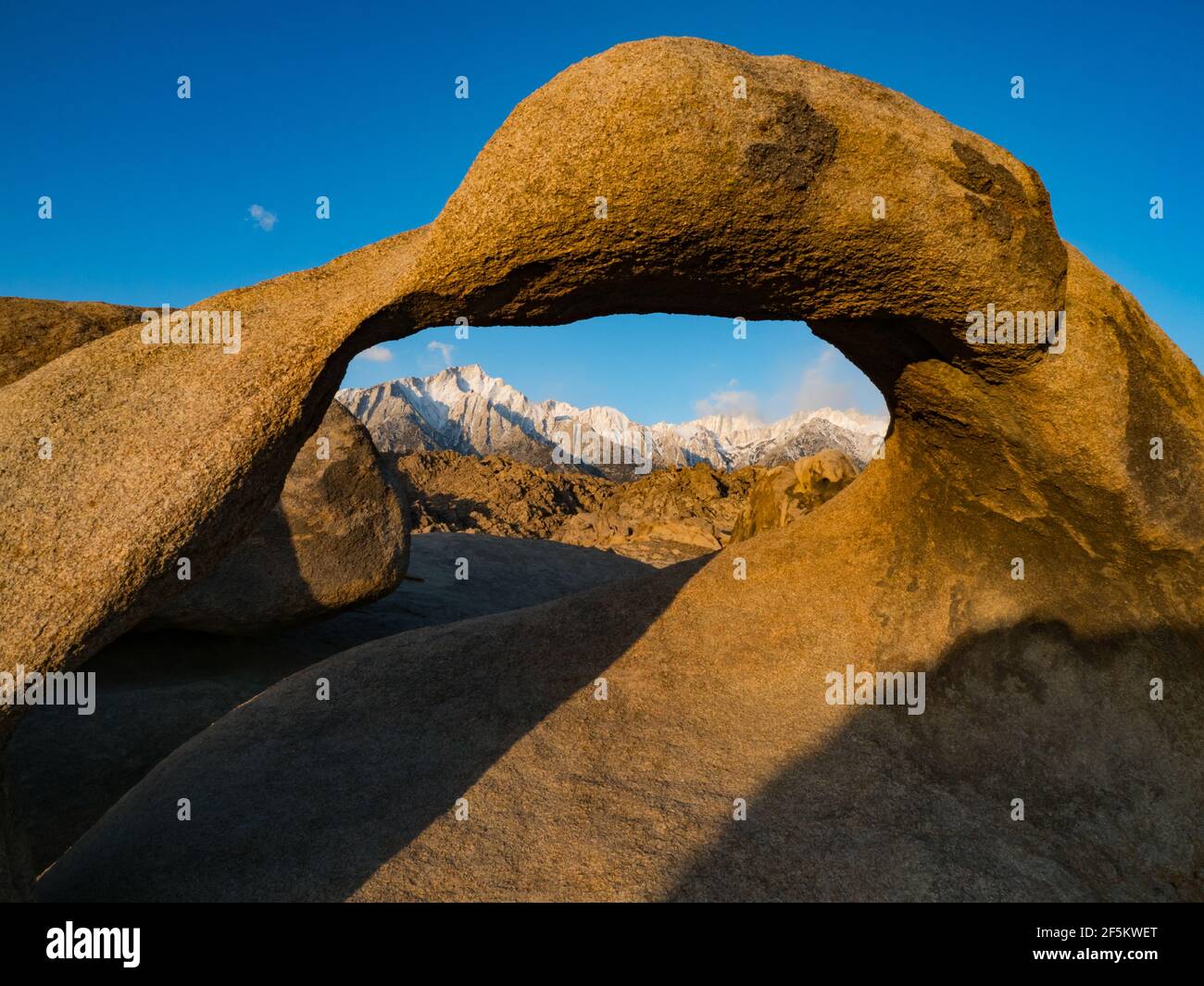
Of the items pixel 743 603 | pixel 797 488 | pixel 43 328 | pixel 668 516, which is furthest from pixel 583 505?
pixel 43 328

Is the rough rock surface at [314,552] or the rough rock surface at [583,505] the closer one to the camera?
the rough rock surface at [314,552]

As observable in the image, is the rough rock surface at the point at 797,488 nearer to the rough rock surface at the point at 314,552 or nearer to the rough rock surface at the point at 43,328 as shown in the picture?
the rough rock surface at the point at 314,552

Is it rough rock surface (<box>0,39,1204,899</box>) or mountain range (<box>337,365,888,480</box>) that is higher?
mountain range (<box>337,365,888,480</box>)

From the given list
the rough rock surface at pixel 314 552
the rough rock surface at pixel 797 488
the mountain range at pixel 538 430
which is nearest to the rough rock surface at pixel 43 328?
the rough rock surface at pixel 314 552

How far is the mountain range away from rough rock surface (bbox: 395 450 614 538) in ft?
59.7

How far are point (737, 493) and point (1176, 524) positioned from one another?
54.5 feet

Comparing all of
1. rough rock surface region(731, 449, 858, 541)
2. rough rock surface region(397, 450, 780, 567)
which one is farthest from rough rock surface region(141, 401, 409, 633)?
rough rock surface region(397, 450, 780, 567)

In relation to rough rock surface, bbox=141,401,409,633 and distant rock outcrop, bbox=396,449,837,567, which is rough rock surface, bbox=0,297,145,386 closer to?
rough rock surface, bbox=141,401,409,633

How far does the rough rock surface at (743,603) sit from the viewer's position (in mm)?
2953

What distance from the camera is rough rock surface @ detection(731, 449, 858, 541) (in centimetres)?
989

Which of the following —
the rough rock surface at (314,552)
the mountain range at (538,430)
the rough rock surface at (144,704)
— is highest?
the mountain range at (538,430)

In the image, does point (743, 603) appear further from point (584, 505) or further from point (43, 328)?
point (584, 505)

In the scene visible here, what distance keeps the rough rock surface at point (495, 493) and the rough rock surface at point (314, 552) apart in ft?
36.8
